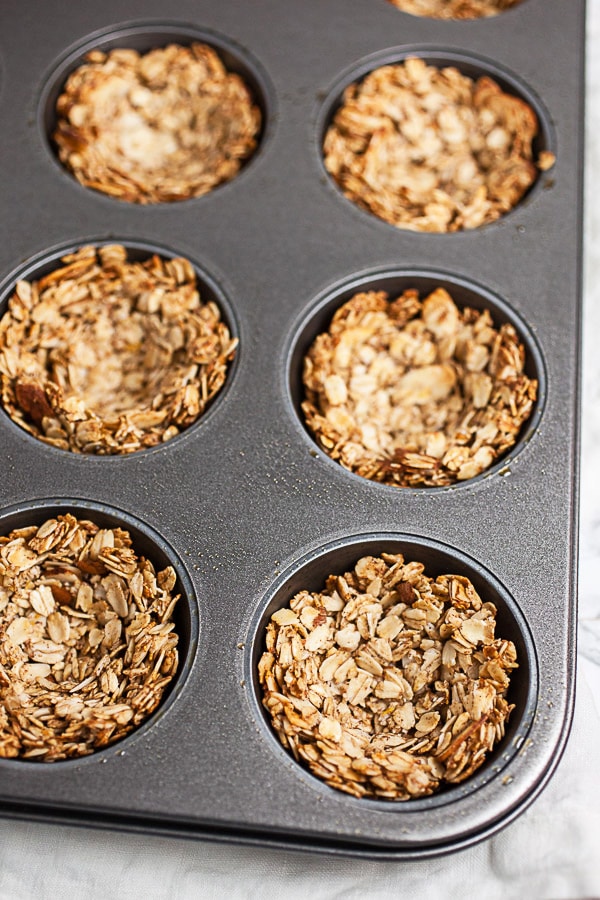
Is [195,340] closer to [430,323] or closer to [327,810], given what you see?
[430,323]

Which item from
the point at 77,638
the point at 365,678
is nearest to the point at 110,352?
the point at 77,638

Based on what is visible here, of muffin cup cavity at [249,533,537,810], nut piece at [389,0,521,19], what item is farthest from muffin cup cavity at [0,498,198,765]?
nut piece at [389,0,521,19]

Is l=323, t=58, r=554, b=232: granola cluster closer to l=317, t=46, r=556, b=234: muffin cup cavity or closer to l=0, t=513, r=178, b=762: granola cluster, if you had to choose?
l=317, t=46, r=556, b=234: muffin cup cavity

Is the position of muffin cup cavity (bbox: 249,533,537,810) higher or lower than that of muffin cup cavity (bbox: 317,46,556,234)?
lower

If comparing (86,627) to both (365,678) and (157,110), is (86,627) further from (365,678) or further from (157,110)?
(157,110)

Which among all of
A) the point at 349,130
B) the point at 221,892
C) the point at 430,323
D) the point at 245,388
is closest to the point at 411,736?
the point at 221,892
